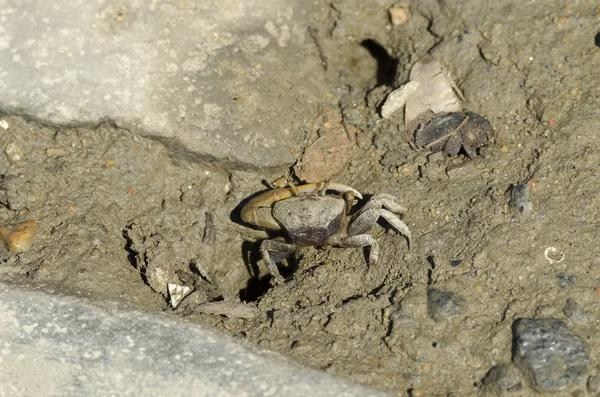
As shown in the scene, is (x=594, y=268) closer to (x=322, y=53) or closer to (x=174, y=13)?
(x=322, y=53)

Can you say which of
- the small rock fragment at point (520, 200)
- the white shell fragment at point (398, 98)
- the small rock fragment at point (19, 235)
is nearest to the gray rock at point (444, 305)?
Answer: the small rock fragment at point (520, 200)

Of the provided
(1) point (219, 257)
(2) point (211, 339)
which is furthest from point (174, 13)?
(2) point (211, 339)

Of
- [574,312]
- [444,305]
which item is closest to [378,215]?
[444,305]

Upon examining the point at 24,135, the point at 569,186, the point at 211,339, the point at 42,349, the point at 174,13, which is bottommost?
the point at 42,349

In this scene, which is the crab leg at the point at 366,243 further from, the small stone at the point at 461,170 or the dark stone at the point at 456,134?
the dark stone at the point at 456,134

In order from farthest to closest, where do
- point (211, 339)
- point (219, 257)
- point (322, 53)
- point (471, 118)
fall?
point (322, 53) < point (219, 257) < point (471, 118) < point (211, 339)

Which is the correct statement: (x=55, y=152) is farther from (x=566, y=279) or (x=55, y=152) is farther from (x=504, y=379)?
(x=566, y=279)
